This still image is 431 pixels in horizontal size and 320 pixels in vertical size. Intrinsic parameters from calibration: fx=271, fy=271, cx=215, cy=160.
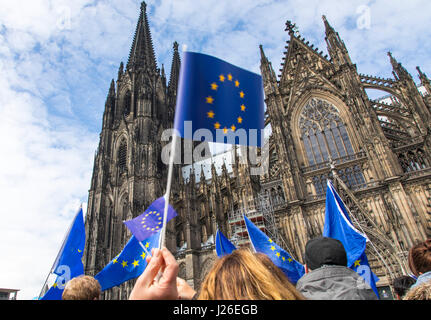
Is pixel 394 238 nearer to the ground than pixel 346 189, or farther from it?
nearer to the ground

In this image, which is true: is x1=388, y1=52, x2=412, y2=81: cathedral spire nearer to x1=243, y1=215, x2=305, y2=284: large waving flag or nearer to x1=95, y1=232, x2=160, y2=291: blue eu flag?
x1=243, y1=215, x2=305, y2=284: large waving flag

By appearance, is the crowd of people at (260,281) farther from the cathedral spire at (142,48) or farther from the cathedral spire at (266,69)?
the cathedral spire at (142,48)

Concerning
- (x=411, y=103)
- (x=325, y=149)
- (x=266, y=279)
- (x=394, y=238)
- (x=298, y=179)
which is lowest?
(x=266, y=279)

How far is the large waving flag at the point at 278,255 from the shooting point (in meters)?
8.41

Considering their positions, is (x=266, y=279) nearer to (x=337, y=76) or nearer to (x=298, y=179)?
(x=298, y=179)

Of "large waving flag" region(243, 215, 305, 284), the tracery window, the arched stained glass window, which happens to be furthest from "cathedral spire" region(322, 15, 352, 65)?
the tracery window

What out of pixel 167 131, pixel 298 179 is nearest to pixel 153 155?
pixel 167 131

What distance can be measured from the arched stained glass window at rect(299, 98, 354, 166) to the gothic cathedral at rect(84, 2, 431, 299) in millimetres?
63

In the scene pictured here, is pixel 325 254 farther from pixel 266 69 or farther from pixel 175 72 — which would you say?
pixel 175 72

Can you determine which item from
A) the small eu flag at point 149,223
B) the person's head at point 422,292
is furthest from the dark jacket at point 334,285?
the small eu flag at point 149,223

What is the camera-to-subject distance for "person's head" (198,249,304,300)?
115cm

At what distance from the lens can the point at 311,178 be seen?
1666 centimetres
